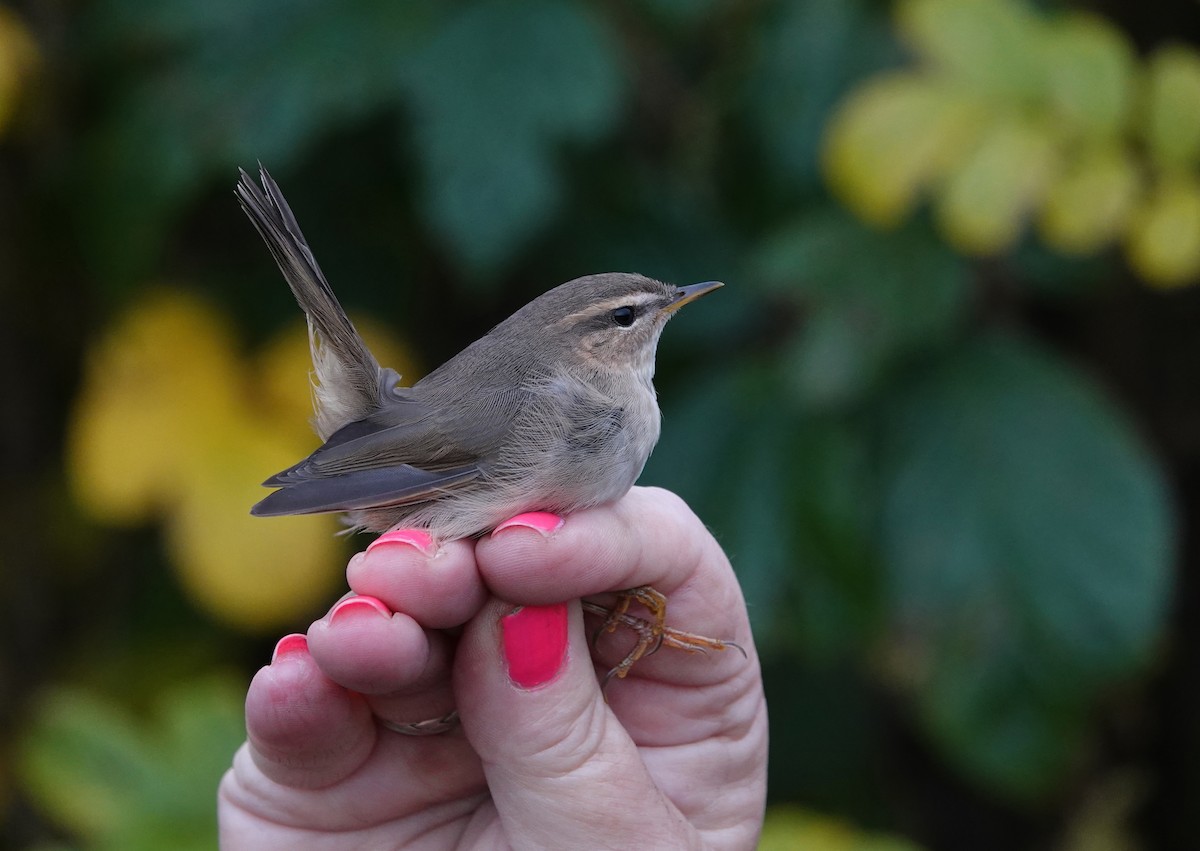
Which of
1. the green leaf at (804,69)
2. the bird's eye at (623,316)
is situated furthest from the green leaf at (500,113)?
the bird's eye at (623,316)

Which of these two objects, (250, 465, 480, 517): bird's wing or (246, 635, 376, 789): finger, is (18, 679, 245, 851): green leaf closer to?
(246, 635, 376, 789): finger

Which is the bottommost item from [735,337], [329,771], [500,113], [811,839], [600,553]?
[811,839]

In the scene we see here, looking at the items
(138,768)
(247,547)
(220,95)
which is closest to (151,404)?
(247,547)

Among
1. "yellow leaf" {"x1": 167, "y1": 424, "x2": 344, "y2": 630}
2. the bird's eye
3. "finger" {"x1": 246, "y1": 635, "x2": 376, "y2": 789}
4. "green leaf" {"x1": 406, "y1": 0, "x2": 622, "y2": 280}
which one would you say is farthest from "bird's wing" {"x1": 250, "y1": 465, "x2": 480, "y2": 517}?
"yellow leaf" {"x1": 167, "y1": 424, "x2": 344, "y2": 630}

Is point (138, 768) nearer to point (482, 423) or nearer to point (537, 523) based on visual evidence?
point (482, 423)

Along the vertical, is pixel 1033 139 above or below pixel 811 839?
above

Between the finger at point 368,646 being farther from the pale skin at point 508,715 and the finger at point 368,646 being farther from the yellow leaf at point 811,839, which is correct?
the yellow leaf at point 811,839

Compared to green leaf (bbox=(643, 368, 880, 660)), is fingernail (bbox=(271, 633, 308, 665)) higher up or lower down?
higher up
